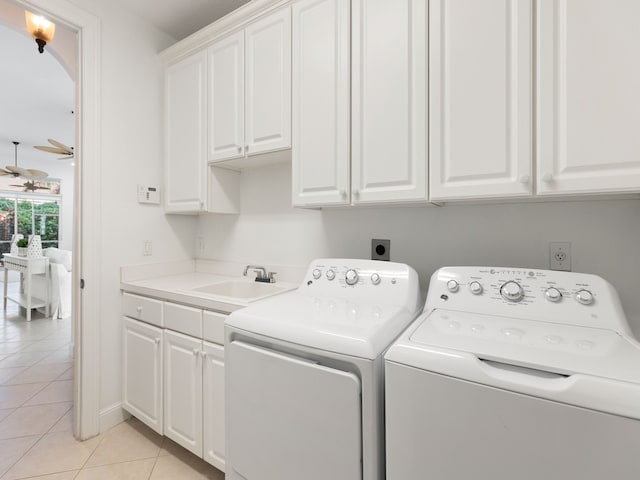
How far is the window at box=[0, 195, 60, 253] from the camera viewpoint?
6.84 m

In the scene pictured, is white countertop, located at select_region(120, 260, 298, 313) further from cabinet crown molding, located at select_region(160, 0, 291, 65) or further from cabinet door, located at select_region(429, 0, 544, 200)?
cabinet crown molding, located at select_region(160, 0, 291, 65)

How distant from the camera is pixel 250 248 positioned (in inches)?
84.0

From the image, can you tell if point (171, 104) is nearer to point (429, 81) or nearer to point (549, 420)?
point (429, 81)

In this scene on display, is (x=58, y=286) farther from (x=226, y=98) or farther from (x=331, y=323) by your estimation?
(x=331, y=323)

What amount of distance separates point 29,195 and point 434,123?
9.10 meters

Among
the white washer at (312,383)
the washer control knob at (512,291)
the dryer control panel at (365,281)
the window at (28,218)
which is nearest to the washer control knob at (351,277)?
the dryer control panel at (365,281)

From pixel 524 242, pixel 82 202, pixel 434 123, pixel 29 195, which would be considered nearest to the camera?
pixel 434 123

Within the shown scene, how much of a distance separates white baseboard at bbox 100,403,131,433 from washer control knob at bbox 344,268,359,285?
1.74 meters

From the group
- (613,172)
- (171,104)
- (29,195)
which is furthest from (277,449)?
(29,195)

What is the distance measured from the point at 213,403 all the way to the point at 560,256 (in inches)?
65.4

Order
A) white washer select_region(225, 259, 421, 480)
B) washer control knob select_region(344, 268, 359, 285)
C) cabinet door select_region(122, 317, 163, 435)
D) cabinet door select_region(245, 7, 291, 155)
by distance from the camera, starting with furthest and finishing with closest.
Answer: cabinet door select_region(122, 317, 163, 435) → cabinet door select_region(245, 7, 291, 155) → washer control knob select_region(344, 268, 359, 285) → white washer select_region(225, 259, 421, 480)

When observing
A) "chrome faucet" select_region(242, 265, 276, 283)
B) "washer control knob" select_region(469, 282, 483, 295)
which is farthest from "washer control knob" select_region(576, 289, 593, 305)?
"chrome faucet" select_region(242, 265, 276, 283)

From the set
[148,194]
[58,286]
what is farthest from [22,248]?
[148,194]

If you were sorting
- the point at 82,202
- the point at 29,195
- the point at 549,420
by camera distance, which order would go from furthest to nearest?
the point at 29,195
the point at 82,202
the point at 549,420
